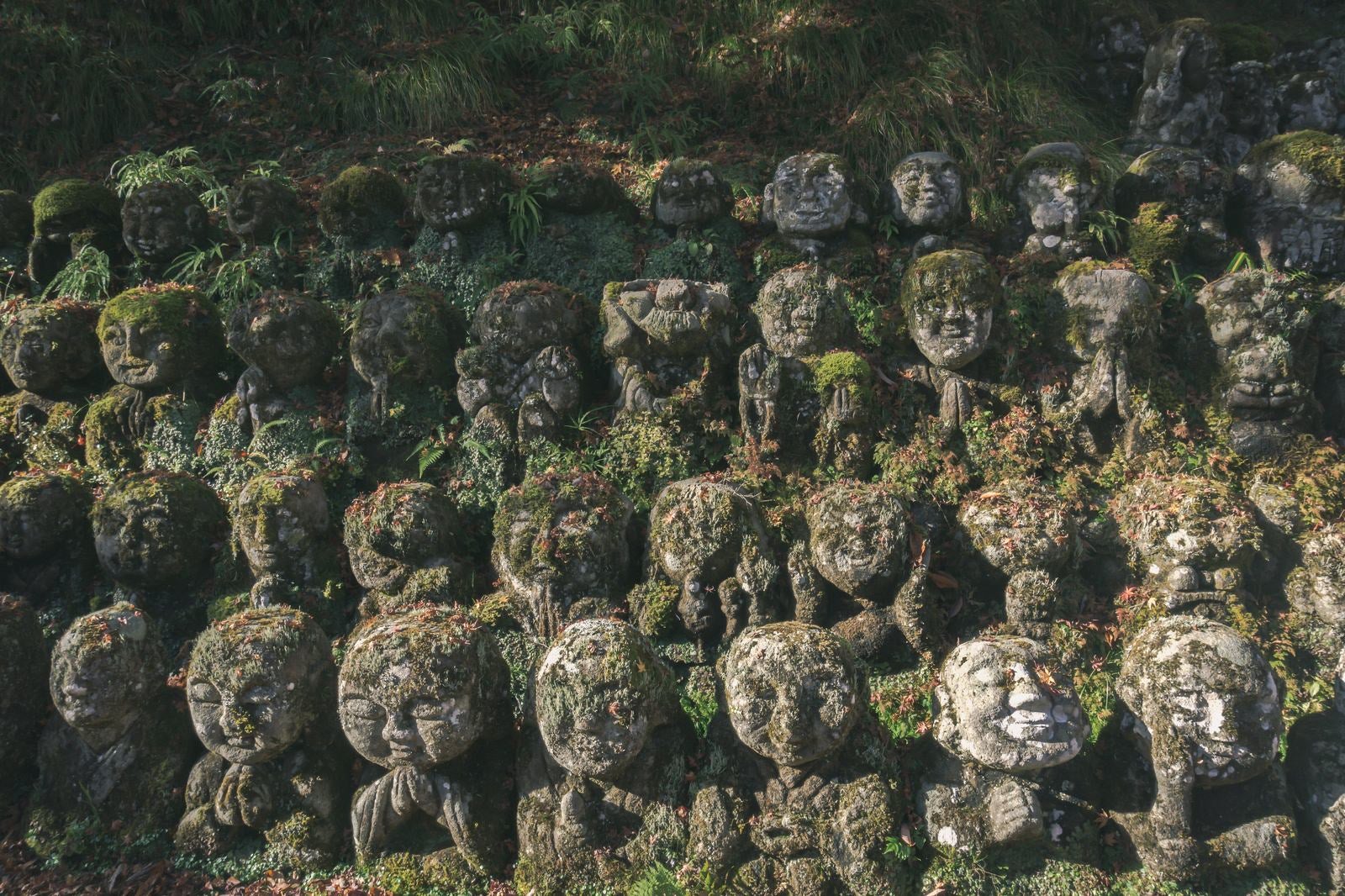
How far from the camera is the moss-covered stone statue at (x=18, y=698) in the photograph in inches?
283

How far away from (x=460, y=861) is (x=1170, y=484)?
17.7ft

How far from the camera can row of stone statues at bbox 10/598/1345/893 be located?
5.70m

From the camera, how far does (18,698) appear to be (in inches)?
285

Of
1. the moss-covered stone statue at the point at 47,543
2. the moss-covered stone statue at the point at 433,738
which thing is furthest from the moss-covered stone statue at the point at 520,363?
the moss-covered stone statue at the point at 47,543

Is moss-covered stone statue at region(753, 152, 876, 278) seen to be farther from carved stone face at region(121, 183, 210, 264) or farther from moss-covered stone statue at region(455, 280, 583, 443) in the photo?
carved stone face at region(121, 183, 210, 264)

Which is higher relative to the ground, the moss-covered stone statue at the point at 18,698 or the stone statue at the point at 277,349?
the stone statue at the point at 277,349

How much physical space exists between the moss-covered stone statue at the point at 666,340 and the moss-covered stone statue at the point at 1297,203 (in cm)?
507

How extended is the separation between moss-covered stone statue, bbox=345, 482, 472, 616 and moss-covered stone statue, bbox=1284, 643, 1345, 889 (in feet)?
18.1

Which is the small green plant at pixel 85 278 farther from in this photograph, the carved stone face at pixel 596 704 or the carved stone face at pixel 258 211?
the carved stone face at pixel 596 704

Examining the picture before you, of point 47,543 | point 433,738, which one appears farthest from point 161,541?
point 433,738

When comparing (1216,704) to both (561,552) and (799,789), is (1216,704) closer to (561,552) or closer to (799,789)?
(799,789)

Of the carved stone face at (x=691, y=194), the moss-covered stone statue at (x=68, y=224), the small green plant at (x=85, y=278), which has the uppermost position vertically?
the carved stone face at (x=691, y=194)

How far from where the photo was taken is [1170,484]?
7297 millimetres

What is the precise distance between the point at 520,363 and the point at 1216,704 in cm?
579
